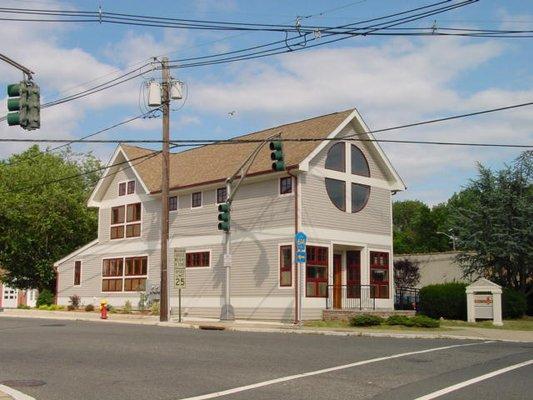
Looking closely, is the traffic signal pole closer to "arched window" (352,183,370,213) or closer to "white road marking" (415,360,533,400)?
"arched window" (352,183,370,213)

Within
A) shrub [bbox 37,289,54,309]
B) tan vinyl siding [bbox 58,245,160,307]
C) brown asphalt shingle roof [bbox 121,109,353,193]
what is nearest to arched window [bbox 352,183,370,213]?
brown asphalt shingle roof [bbox 121,109,353,193]

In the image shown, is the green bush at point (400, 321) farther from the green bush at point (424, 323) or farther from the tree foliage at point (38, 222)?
the tree foliage at point (38, 222)

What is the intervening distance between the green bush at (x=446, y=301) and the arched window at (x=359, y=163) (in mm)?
6382

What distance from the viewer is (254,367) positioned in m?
13.5

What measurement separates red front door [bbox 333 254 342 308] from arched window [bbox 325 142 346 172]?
3981 millimetres

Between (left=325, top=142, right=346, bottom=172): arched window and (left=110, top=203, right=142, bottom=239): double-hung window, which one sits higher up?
(left=325, top=142, right=346, bottom=172): arched window

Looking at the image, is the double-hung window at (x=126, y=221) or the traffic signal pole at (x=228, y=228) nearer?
the traffic signal pole at (x=228, y=228)

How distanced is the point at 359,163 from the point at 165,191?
9.17 metres

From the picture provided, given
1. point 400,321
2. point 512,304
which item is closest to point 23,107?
point 400,321

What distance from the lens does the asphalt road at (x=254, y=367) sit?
10.8 metres

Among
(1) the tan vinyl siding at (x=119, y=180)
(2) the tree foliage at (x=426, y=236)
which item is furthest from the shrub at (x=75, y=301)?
(2) the tree foliage at (x=426, y=236)

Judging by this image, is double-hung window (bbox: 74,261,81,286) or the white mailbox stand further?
double-hung window (bbox: 74,261,81,286)

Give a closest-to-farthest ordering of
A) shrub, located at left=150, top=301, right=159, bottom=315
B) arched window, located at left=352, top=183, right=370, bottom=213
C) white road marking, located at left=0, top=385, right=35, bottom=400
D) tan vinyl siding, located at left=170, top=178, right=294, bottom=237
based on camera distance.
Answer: white road marking, located at left=0, top=385, right=35, bottom=400
tan vinyl siding, located at left=170, top=178, right=294, bottom=237
arched window, located at left=352, top=183, right=370, bottom=213
shrub, located at left=150, top=301, right=159, bottom=315

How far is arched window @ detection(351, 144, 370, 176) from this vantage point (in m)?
32.6
